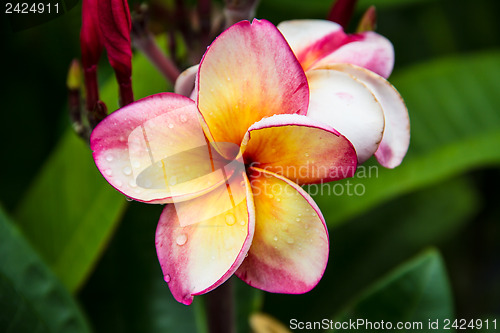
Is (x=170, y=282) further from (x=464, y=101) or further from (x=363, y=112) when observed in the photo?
(x=464, y=101)

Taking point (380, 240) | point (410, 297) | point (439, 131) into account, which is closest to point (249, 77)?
point (410, 297)

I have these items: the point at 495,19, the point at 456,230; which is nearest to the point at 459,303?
the point at 456,230

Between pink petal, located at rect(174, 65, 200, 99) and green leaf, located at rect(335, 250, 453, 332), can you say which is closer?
pink petal, located at rect(174, 65, 200, 99)

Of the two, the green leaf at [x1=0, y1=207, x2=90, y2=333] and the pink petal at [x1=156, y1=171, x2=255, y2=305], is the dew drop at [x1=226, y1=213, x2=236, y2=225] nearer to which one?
the pink petal at [x1=156, y1=171, x2=255, y2=305]

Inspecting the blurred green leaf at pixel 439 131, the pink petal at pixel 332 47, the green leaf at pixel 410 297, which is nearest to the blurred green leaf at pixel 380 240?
the blurred green leaf at pixel 439 131

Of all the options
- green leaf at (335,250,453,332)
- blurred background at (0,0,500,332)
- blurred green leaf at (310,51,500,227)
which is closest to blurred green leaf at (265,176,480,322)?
blurred background at (0,0,500,332)
